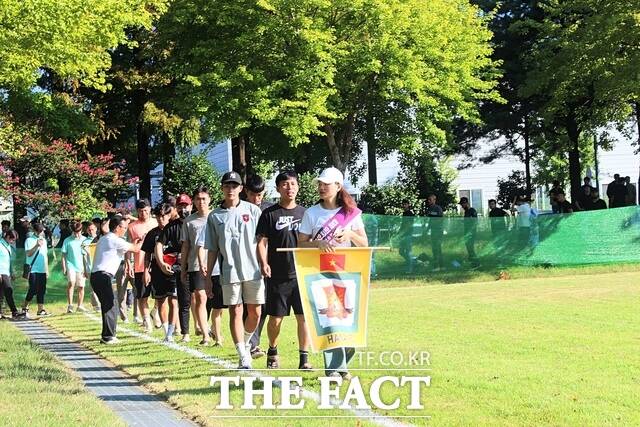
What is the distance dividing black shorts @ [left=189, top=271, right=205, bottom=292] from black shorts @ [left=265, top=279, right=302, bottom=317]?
2670mm

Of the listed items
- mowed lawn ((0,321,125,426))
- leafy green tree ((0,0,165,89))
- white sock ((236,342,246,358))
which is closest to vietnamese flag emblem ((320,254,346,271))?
white sock ((236,342,246,358))

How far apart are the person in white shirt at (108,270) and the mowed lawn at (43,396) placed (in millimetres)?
1299

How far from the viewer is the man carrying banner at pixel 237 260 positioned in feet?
29.8

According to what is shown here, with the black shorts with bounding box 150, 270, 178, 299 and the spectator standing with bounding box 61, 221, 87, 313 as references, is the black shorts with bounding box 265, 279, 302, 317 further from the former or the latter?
the spectator standing with bounding box 61, 221, 87, 313

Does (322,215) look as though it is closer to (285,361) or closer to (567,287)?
(285,361)

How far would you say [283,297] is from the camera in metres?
8.82

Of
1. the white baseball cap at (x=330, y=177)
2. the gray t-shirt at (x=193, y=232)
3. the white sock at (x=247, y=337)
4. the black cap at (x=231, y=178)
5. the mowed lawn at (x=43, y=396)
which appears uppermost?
the black cap at (x=231, y=178)

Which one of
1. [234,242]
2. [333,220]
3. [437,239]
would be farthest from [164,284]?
[437,239]

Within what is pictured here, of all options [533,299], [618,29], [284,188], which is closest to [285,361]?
[284,188]

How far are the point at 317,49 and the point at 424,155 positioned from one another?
10.1m

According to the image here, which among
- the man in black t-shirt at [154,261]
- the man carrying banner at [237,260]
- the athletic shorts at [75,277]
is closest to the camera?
the man carrying banner at [237,260]

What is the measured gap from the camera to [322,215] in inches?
319

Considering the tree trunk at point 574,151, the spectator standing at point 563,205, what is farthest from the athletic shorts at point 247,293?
the tree trunk at point 574,151

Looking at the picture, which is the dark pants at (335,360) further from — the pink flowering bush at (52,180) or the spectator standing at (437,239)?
the pink flowering bush at (52,180)
